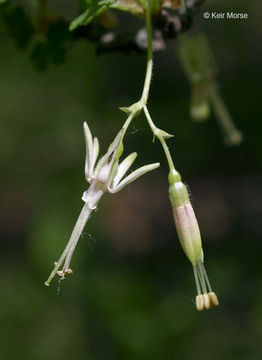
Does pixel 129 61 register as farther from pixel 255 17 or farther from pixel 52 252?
pixel 52 252

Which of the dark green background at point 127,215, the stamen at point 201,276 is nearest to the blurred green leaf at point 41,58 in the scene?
the stamen at point 201,276

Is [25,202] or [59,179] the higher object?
[59,179]

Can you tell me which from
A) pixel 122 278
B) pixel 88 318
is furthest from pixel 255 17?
pixel 88 318

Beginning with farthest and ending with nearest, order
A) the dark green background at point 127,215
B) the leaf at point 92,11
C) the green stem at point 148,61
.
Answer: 1. the dark green background at point 127,215
2. the green stem at point 148,61
3. the leaf at point 92,11

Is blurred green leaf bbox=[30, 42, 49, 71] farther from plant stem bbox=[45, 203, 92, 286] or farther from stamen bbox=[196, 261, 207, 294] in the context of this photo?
stamen bbox=[196, 261, 207, 294]

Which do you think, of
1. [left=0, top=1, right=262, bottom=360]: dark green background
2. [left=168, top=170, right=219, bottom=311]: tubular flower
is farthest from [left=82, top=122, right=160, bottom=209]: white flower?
[left=0, top=1, right=262, bottom=360]: dark green background

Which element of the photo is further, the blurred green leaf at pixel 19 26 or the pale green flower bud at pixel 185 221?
the blurred green leaf at pixel 19 26
